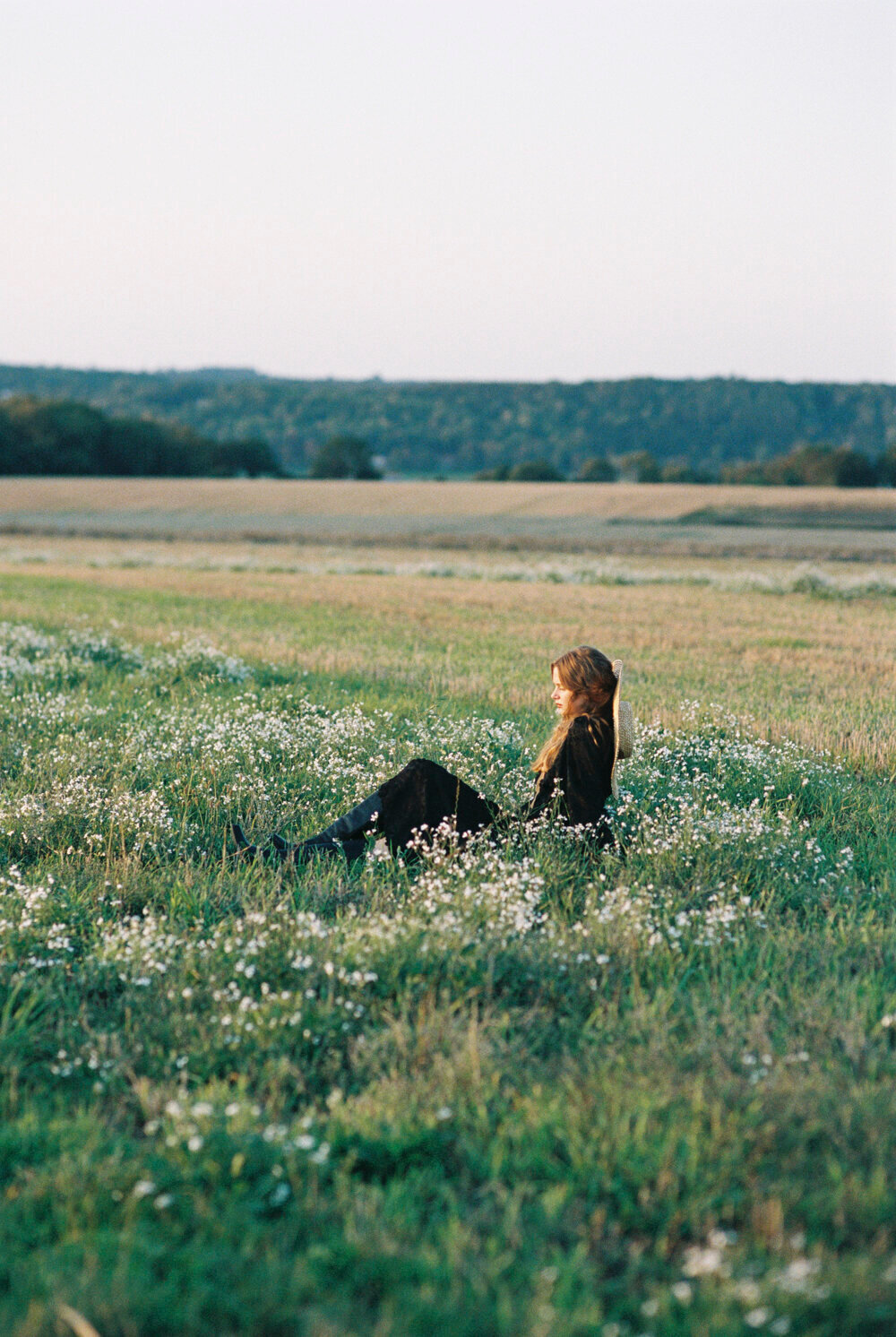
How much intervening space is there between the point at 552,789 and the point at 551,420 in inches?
4018

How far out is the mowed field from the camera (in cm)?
4278

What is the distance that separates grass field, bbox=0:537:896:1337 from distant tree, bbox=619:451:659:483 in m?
78.4

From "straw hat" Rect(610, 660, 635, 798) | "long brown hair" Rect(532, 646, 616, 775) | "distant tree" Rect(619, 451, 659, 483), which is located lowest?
"straw hat" Rect(610, 660, 635, 798)

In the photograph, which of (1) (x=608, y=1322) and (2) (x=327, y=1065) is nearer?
(1) (x=608, y=1322)

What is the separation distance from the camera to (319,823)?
21.6ft

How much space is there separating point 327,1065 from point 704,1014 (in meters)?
1.44

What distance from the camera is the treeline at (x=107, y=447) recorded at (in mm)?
88938

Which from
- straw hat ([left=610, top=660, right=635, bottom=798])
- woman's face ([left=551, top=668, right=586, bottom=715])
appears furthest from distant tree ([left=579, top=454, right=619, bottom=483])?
straw hat ([left=610, top=660, right=635, bottom=798])

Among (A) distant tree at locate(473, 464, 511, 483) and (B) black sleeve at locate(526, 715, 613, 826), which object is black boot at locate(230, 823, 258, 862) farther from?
(A) distant tree at locate(473, 464, 511, 483)

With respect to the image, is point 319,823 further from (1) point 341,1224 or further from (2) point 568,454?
(2) point 568,454

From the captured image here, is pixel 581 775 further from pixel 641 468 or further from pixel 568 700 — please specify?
pixel 641 468

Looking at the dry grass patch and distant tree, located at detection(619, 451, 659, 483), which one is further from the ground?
distant tree, located at detection(619, 451, 659, 483)

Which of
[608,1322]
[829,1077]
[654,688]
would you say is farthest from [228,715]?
[608,1322]

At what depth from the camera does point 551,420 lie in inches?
4094
